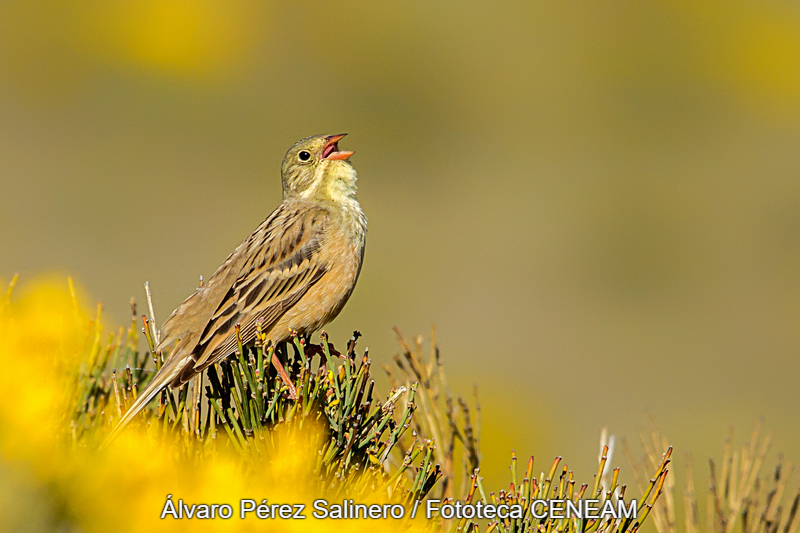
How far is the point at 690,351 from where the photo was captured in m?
15.0

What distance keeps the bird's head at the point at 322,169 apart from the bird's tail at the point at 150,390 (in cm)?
180

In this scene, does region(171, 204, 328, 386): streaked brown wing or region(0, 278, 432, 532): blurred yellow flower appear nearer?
region(0, 278, 432, 532): blurred yellow flower

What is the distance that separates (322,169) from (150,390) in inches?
88.9

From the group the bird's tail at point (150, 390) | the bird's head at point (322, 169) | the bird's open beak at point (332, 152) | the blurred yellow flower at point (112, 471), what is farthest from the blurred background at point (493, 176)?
the blurred yellow flower at point (112, 471)

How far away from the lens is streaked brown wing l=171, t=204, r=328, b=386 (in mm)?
3977

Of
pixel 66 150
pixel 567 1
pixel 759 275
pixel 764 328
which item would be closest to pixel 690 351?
pixel 764 328

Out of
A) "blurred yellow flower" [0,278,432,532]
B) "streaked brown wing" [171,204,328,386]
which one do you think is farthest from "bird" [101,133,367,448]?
"blurred yellow flower" [0,278,432,532]

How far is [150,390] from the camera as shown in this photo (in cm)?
299

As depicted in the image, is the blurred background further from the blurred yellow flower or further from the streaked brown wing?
the blurred yellow flower

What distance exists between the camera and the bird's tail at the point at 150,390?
2.64m

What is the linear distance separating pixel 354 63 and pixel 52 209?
12.8 meters

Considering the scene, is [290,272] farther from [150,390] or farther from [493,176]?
[493,176]

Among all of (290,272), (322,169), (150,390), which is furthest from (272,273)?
(150,390)

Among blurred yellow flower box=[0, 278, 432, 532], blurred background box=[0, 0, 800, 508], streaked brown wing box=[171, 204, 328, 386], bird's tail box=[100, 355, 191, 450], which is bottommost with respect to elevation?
blurred yellow flower box=[0, 278, 432, 532]
